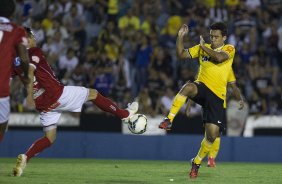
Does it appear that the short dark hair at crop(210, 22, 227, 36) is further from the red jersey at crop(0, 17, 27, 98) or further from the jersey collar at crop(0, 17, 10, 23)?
the jersey collar at crop(0, 17, 10, 23)

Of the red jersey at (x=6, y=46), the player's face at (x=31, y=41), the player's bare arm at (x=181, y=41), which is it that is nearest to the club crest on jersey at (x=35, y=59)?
the player's face at (x=31, y=41)

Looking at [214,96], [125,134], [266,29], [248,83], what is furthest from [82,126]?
[214,96]

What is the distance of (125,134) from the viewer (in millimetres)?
18906

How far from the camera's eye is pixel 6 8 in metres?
9.56

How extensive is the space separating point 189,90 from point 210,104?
15.7 inches

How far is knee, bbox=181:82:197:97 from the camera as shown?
12.3 m

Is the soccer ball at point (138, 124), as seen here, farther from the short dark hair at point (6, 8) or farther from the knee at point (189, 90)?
the short dark hair at point (6, 8)

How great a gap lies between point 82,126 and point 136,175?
6.39 metres

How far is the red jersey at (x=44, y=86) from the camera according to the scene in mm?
12375

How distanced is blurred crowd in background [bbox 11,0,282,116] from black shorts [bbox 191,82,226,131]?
21.8 ft

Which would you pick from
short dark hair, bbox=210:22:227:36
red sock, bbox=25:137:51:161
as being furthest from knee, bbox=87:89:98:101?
short dark hair, bbox=210:22:227:36

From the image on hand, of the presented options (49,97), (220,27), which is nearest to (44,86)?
(49,97)

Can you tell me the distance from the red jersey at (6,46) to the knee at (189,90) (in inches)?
132

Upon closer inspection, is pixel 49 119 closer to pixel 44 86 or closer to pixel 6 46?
pixel 44 86
